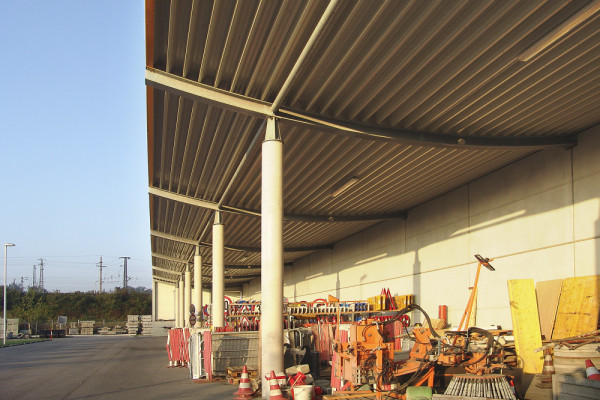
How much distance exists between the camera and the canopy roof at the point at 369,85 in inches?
433

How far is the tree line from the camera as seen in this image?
85.3 meters

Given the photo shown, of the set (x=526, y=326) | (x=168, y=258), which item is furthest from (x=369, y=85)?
(x=168, y=258)

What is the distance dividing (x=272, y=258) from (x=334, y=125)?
387cm

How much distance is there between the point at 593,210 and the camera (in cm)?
1574

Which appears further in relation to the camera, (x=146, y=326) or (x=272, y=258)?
(x=146, y=326)

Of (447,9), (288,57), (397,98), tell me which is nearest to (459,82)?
(397,98)

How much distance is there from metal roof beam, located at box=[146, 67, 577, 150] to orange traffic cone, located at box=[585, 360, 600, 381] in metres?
7.78

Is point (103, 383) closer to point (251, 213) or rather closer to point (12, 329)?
point (251, 213)

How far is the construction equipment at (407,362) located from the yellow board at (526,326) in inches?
112

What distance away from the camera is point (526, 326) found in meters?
14.5

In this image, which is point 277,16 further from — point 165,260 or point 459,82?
point 165,260

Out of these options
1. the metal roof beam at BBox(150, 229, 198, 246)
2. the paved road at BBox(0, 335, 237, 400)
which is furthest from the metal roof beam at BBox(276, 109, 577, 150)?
the metal roof beam at BBox(150, 229, 198, 246)

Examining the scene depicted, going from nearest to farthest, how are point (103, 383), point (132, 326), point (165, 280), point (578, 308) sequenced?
point (578, 308) < point (103, 383) < point (165, 280) < point (132, 326)

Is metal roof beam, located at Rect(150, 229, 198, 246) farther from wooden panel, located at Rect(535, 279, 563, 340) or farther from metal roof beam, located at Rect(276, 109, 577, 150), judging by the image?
wooden panel, located at Rect(535, 279, 563, 340)
